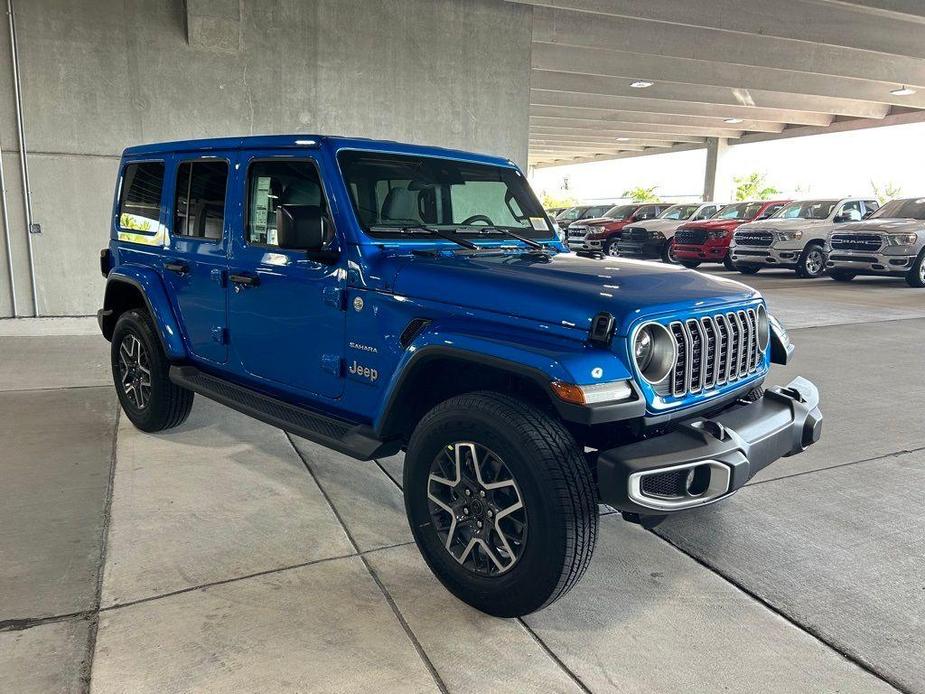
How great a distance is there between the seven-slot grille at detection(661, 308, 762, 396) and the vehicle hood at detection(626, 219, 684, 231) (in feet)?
53.6

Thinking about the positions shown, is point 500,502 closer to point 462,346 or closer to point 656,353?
point 462,346

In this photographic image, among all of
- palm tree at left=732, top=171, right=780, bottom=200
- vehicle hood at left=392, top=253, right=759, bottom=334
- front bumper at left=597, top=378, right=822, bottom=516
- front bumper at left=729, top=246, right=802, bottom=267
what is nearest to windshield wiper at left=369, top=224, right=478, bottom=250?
vehicle hood at left=392, top=253, right=759, bottom=334

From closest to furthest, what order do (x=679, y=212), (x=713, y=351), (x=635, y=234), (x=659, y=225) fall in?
(x=713, y=351), (x=635, y=234), (x=659, y=225), (x=679, y=212)

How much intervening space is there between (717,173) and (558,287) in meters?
31.8

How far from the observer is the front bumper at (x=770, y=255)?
15.3 meters

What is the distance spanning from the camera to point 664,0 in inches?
459

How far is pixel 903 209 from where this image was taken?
48.5 feet

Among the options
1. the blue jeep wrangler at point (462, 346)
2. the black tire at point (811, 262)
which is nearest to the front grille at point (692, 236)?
the black tire at point (811, 262)

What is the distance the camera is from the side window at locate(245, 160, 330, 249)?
10.6ft

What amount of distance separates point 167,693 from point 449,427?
4.09 ft

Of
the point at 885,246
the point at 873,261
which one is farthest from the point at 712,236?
the point at 885,246

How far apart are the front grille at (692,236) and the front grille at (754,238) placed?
3.44 ft

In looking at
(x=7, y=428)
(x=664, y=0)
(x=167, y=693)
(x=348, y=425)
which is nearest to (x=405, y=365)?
(x=348, y=425)

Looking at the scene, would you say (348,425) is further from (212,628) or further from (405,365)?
(212,628)
